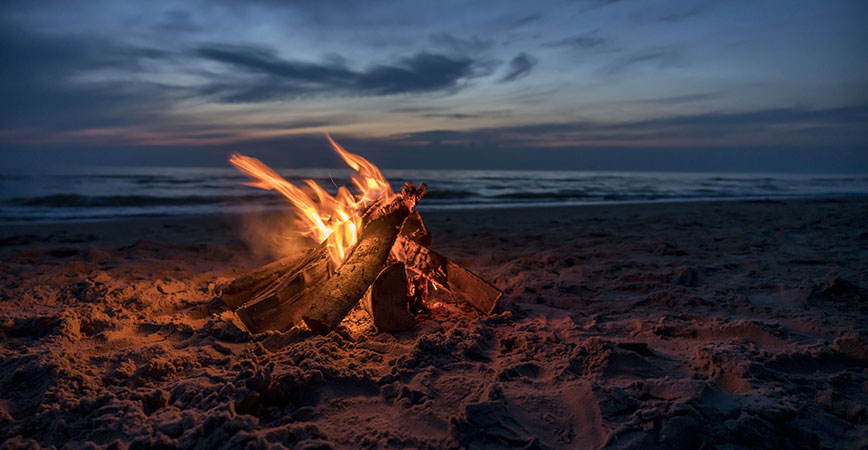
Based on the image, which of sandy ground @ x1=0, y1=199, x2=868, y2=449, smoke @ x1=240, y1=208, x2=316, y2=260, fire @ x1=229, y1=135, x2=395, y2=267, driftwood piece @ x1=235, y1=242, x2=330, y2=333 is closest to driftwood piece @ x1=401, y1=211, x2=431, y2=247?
fire @ x1=229, y1=135, x2=395, y2=267

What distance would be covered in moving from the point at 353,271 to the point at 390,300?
1.03ft

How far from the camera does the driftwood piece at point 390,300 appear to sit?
2879 mm

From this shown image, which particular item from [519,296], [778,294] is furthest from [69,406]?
[778,294]

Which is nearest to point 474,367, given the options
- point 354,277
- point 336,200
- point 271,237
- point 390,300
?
point 390,300

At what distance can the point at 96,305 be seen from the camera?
3.34 meters

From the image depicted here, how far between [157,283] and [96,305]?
631 mm

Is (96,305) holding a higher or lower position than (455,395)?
higher

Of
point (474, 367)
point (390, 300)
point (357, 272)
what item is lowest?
point (474, 367)

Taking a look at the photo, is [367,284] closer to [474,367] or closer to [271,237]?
[474,367]

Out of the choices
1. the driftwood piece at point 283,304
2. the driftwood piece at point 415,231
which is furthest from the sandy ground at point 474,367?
the driftwood piece at point 415,231

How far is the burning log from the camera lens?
2.63 m

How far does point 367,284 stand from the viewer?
2777 millimetres

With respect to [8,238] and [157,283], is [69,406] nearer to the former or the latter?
[157,283]

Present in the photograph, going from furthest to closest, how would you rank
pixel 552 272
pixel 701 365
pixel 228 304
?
pixel 552 272
pixel 228 304
pixel 701 365
